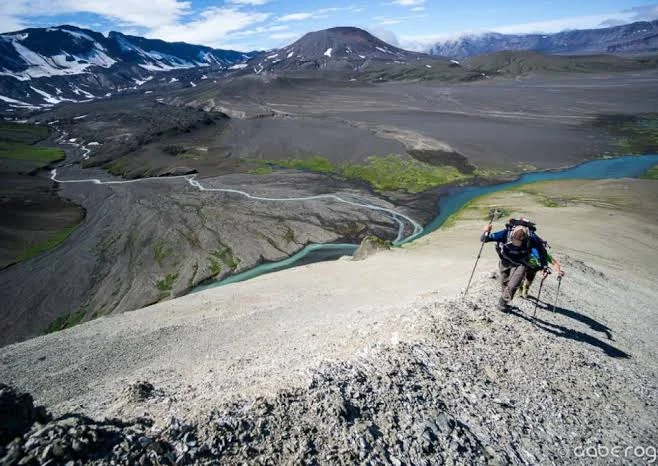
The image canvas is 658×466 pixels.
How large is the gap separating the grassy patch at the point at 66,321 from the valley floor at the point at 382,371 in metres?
16.1

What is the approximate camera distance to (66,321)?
35.7 metres

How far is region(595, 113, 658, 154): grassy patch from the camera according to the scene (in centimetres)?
8419

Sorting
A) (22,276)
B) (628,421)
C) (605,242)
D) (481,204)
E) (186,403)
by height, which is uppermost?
(186,403)

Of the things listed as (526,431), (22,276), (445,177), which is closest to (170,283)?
(22,276)

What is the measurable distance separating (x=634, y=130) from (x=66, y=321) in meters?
128

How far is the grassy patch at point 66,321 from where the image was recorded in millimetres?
34844

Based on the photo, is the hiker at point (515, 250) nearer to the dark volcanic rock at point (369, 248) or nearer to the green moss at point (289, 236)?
the dark volcanic rock at point (369, 248)

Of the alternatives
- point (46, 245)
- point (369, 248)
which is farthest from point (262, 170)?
point (369, 248)

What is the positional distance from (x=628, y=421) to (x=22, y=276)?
55091mm

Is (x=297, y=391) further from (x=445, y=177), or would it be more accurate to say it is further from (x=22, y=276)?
(x=445, y=177)

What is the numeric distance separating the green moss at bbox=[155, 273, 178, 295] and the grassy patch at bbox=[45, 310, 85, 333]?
713 centimetres

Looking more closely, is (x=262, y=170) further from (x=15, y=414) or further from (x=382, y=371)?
(x=15, y=414)

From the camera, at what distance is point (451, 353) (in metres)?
11.1

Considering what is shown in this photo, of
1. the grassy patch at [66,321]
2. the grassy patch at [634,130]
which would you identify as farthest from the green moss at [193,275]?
the grassy patch at [634,130]
